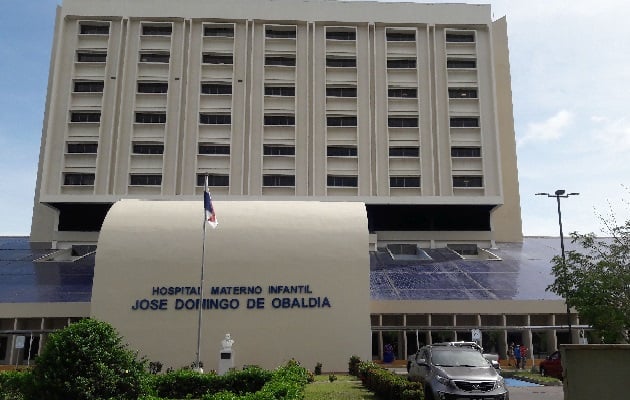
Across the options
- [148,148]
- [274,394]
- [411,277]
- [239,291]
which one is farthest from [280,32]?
[274,394]

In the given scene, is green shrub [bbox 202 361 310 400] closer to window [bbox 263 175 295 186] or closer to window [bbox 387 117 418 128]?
window [bbox 263 175 295 186]

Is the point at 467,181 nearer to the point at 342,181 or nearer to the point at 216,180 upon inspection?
the point at 342,181

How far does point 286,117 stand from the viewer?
56.1 meters

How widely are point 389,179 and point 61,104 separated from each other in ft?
110

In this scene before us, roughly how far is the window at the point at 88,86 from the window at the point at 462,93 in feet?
117

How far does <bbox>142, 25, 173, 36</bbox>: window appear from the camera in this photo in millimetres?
57831

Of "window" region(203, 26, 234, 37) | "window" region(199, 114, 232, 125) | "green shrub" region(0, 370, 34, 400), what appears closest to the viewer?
"green shrub" region(0, 370, 34, 400)

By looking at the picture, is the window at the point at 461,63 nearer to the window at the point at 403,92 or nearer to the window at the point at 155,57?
the window at the point at 403,92

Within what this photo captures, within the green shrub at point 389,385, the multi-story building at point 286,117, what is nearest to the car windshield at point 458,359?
the green shrub at point 389,385

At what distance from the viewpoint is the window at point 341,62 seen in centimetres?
5781

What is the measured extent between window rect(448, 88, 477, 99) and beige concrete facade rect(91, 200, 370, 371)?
28.9 metres

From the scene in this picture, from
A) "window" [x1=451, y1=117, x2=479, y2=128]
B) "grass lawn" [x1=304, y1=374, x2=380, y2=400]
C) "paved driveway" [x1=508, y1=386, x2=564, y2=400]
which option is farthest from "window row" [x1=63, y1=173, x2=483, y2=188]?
"paved driveway" [x1=508, y1=386, x2=564, y2=400]

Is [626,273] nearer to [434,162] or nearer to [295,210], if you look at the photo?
[295,210]

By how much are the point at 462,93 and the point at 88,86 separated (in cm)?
3854
